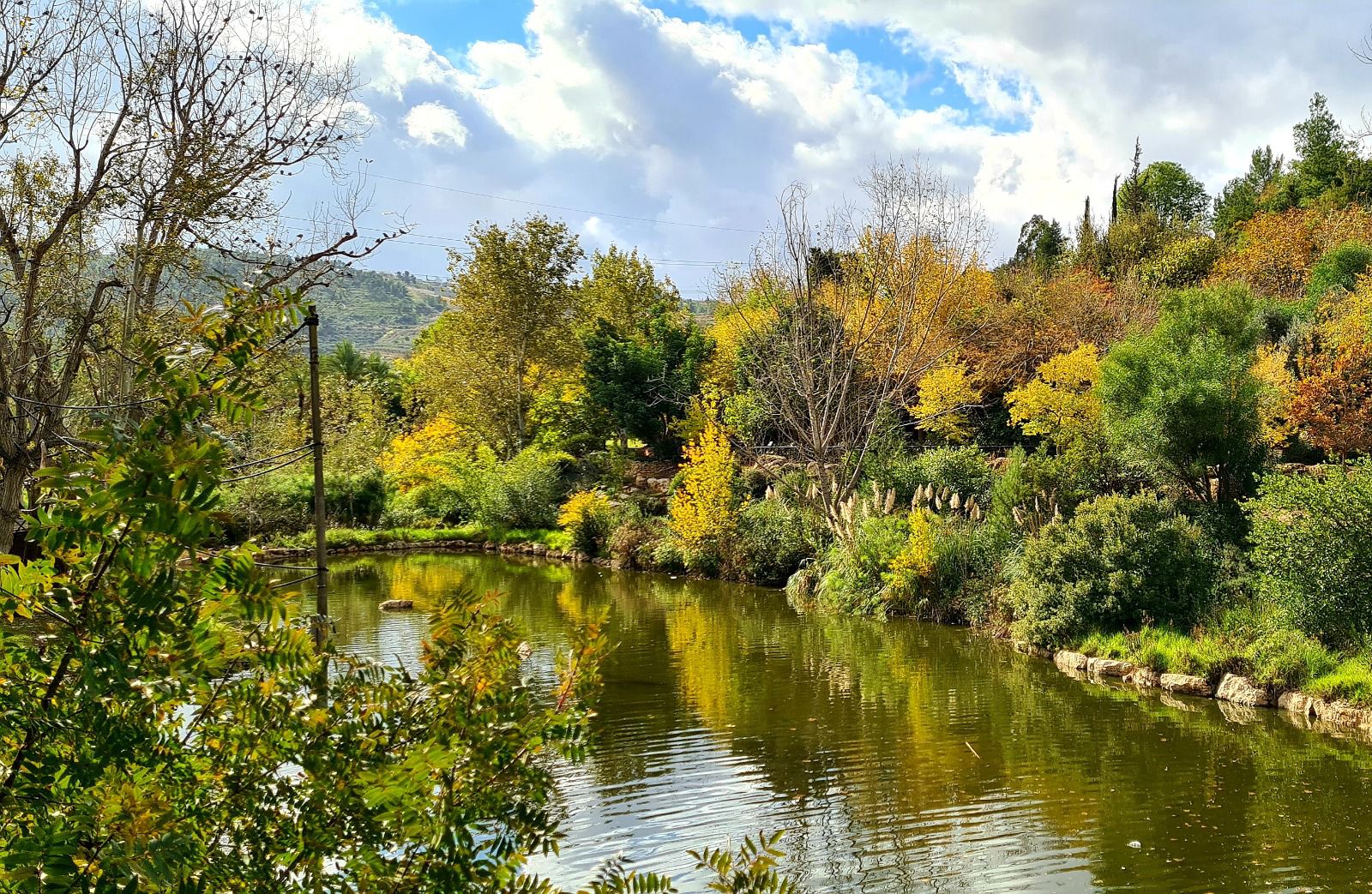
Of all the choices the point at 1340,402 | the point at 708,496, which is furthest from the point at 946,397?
the point at 1340,402

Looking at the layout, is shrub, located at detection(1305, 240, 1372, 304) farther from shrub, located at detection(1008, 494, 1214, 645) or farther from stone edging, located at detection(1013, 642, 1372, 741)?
stone edging, located at detection(1013, 642, 1372, 741)

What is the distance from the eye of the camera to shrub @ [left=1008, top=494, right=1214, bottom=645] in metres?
13.3

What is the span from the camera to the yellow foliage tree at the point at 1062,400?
1942cm

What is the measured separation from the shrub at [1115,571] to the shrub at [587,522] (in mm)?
14823

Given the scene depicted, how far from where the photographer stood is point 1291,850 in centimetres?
732

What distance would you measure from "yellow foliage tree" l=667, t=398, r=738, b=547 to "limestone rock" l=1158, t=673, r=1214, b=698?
11.7 metres

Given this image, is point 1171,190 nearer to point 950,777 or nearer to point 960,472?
point 960,472

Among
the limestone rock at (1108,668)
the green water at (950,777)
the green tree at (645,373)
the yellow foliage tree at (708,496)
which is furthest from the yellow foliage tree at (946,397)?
the limestone rock at (1108,668)

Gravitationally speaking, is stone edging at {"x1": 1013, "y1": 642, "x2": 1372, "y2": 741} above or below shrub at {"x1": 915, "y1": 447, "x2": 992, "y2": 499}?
below

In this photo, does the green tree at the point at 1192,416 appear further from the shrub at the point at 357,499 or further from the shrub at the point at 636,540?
the shrub at the point at 357,499

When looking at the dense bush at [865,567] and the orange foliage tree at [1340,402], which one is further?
the orange foliage tree at [1340,402]

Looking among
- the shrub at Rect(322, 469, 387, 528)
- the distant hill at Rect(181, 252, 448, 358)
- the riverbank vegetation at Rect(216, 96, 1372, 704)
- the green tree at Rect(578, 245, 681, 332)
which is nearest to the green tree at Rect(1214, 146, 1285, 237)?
the riverbank vegetation at Rect(216, 96, 1372, 704)

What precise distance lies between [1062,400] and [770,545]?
6.99 meters

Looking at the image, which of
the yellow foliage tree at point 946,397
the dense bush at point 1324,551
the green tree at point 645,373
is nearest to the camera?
the dense bush at point 1324,551
